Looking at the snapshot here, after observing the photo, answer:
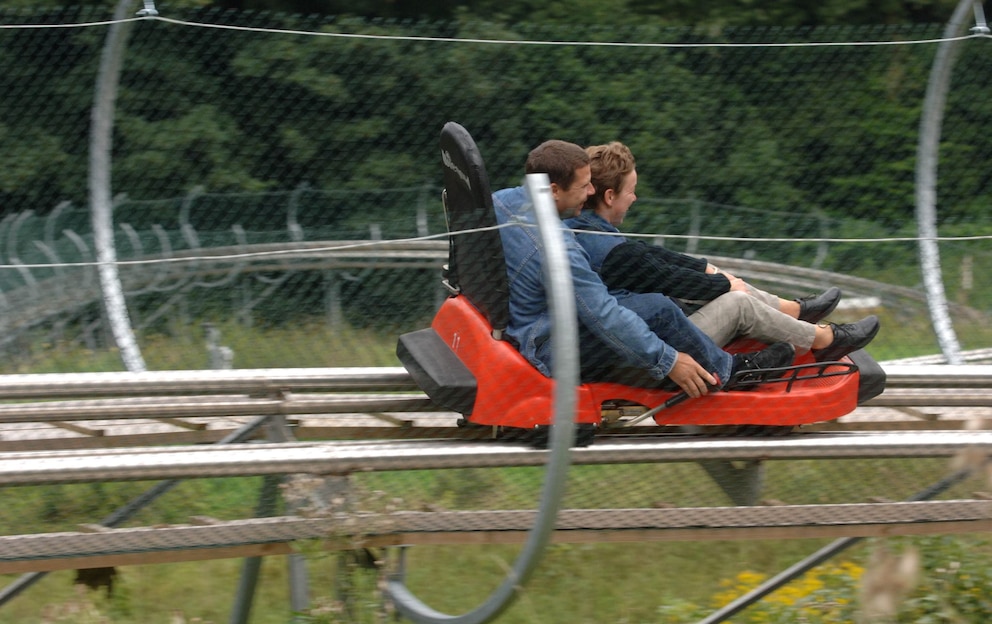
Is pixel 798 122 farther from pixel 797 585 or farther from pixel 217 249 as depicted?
pixel 217 249

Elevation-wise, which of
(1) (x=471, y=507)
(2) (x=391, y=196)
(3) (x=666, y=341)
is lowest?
(1) (x=471, y=507)

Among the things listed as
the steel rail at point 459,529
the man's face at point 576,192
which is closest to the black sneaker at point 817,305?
the steel rail at point 459,529

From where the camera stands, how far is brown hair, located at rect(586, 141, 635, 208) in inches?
149

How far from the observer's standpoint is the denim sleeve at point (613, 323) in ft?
11.6

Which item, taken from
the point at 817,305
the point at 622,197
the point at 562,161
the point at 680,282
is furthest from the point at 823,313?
the point at 562,161

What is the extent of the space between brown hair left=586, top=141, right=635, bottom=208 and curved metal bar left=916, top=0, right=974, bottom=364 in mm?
1631

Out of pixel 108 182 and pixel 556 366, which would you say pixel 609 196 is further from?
pixel 108 182

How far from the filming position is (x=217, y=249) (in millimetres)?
4910

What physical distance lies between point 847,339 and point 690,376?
58 centimetres

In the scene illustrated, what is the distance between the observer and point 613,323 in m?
3.56

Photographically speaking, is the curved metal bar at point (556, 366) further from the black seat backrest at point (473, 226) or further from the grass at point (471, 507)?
the grass at point (471, 507)

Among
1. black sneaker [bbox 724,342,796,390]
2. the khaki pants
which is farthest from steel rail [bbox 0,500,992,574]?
the khaki pants

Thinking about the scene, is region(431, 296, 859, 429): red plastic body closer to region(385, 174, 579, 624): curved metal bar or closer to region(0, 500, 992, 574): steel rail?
region(0, 500, 992, 574): steel rail

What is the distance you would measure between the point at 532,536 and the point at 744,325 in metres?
1.06
